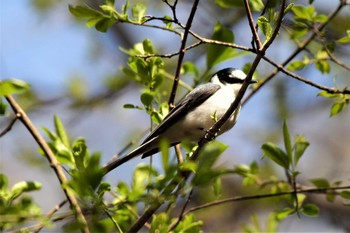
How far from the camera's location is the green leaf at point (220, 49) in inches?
91.4

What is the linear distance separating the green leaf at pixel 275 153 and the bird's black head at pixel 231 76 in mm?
1231

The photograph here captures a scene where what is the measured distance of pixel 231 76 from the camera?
309 centimetres

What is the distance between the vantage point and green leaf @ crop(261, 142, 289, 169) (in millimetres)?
1817

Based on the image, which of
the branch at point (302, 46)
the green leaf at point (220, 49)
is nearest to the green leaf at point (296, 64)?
the branch at point (302, 46)

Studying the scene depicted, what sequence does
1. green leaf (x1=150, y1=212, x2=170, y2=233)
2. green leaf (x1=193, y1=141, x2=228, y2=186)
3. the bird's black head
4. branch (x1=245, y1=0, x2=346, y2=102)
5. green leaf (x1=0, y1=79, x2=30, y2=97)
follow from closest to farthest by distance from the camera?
1. green leaf (x1=193, y1=141, x2=228, y2=186)
2. green leaf (x1=0, y1=79, x2=30, y2=97)
3. green leaf (x1=150, y1=212, x2=170, y2=233)
4. branch (x1=245, y1=0, x2=346, y2=102)
5. the bird's black head

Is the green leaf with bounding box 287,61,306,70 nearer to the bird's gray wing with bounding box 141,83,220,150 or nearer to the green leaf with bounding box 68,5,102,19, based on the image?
the bird's gray wing with bounding box 141,83,220,150

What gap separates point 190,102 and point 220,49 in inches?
19.4

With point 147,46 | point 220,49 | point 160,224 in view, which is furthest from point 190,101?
point 160,224

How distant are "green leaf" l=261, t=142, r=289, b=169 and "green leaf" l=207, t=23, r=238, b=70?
622mm

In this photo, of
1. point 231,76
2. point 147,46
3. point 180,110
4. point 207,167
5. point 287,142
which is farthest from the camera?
point 231,76

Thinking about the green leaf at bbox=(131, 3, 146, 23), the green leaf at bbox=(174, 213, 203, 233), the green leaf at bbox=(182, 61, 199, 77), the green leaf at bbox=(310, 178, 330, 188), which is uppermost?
the green leaf at bbox=(131, 3, 146, 23)

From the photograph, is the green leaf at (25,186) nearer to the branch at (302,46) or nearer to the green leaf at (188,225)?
the green leaf at (188,225)

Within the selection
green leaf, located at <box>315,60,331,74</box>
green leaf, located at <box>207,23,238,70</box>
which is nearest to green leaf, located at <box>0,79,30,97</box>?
green leaf, located at <box>207,23,238,70</box>

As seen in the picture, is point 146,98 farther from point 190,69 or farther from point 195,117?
point 195,117
